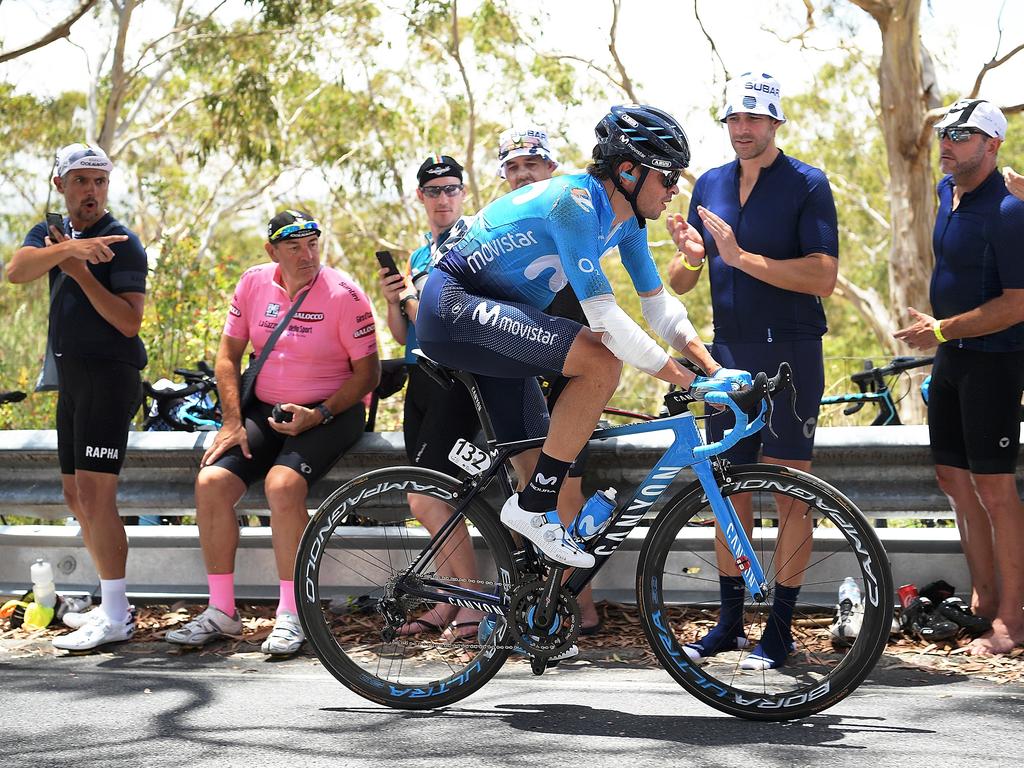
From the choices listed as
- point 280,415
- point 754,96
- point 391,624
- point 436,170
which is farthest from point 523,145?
point 391,624

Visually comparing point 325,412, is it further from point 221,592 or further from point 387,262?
point 221,592

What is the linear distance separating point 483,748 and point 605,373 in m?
1.35

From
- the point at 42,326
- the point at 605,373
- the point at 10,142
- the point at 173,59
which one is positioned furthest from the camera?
the point at 10,142

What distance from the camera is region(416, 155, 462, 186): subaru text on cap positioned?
20.1 ft

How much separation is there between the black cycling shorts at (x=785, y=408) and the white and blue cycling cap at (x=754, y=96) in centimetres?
98

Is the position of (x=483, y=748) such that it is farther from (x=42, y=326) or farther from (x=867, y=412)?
(x=42, y=326)

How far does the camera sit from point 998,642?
516cm

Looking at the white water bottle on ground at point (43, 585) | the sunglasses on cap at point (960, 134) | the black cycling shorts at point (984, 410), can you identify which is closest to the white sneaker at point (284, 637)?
the white water bottle on ground at point (43, 585)

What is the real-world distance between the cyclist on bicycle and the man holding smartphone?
18.6 inches

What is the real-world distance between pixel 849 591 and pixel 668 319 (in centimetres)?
159

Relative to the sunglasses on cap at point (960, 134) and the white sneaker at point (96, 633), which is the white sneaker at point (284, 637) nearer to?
the white sneaker at point (96, 633)

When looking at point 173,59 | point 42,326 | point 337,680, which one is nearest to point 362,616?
point 337,680

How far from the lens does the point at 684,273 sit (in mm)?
5605

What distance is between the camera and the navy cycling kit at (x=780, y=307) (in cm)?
525
